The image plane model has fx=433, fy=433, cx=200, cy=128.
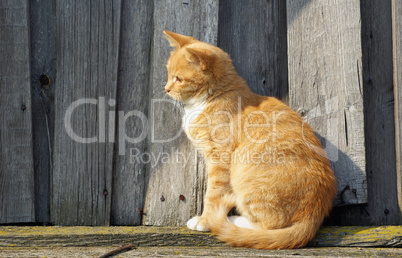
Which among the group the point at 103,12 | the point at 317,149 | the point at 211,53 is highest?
the point at 103,12

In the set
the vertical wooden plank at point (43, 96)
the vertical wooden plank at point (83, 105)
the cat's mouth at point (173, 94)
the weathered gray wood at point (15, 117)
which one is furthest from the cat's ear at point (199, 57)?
the weathered gray wood at point (15, 117)

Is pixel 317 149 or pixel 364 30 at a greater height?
pixel 364 30

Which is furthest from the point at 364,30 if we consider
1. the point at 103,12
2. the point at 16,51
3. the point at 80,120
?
the point at 16,51

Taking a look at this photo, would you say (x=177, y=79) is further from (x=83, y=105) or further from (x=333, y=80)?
(x=333, y=80)

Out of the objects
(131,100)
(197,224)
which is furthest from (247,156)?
(131,100)

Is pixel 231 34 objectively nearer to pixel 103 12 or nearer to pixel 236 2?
pixel 236 2

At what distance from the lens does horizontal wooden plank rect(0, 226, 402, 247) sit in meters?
2.46

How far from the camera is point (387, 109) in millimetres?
2885

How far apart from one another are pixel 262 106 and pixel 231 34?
22.3 inches

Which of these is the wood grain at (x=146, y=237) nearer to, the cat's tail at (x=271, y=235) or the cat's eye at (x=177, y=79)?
the cat's tail at (x=271, y=235)

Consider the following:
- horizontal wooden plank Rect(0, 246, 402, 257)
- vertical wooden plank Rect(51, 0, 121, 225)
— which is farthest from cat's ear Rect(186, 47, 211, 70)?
horizontal wooden plank Rect(0, 246, 402, 257)

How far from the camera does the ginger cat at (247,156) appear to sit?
2.51 metres

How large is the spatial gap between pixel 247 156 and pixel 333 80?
763 mm

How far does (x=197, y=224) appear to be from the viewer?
266 cm
